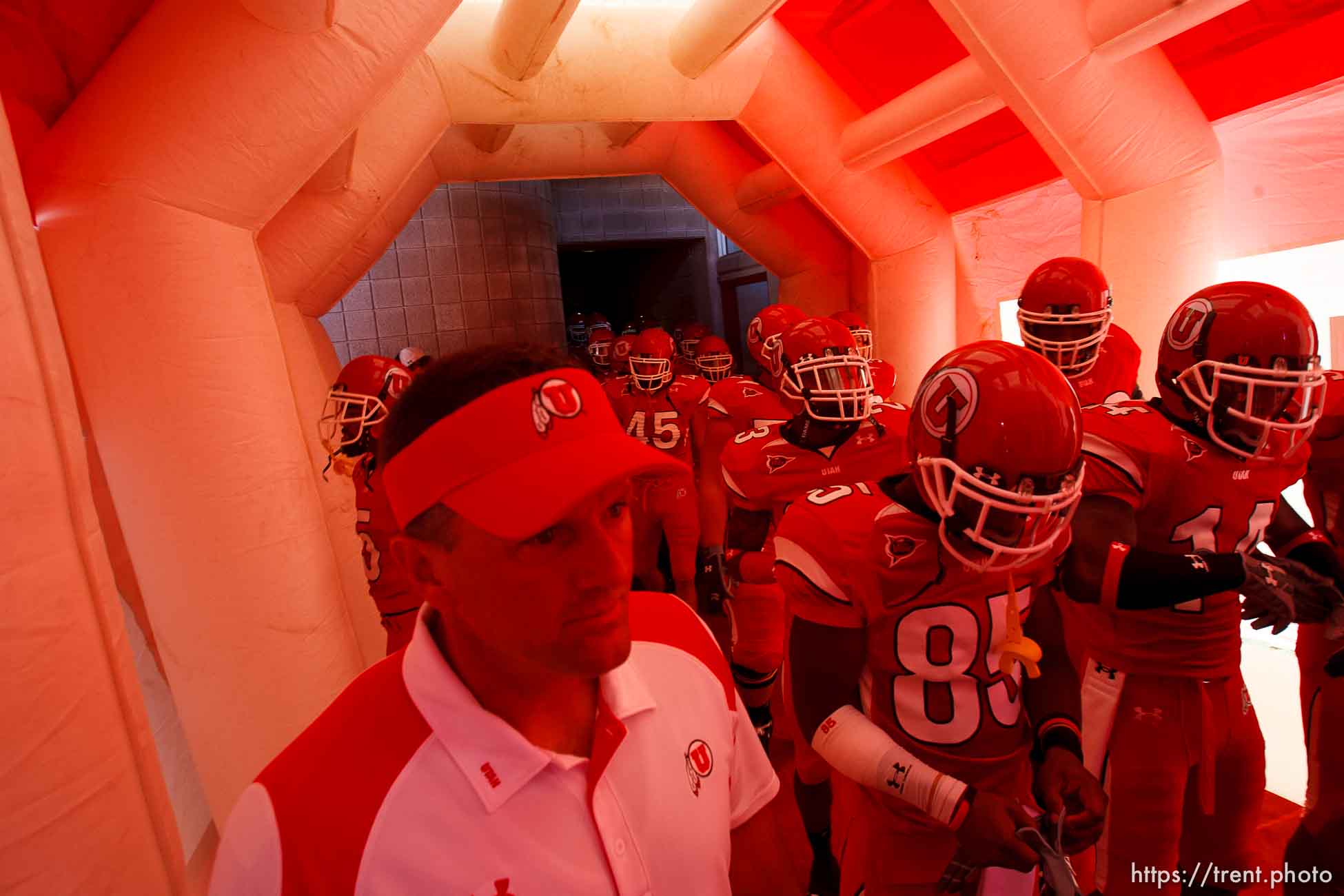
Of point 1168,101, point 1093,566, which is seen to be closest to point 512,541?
point 1093,566

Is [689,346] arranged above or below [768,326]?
below

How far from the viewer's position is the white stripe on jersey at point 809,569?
1.60 m

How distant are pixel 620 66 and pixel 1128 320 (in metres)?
3.05

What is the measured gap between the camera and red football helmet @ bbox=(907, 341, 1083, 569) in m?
1.42

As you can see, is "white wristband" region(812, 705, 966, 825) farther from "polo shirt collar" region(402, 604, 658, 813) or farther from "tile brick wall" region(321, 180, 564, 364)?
"tile brick wall" region(321, 180, 564, 364)

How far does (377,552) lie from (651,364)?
2.76m

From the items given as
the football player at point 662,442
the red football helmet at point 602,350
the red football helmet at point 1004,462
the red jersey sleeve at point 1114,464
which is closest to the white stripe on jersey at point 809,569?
the red football helmet at point 1004,462

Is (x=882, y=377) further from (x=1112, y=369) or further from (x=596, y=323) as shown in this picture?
(x=596, y=323)

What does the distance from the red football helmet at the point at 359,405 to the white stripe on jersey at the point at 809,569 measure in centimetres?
199

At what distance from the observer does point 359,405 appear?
3.10m

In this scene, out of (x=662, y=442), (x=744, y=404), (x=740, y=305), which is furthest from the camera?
(x=740, y=305)

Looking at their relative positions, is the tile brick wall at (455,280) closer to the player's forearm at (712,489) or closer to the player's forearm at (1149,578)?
the player's forearm at (712,489)

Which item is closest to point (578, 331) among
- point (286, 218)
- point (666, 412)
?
point (666, 412)

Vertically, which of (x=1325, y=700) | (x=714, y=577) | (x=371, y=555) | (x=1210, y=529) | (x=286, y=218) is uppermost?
(x=286, y=218)
